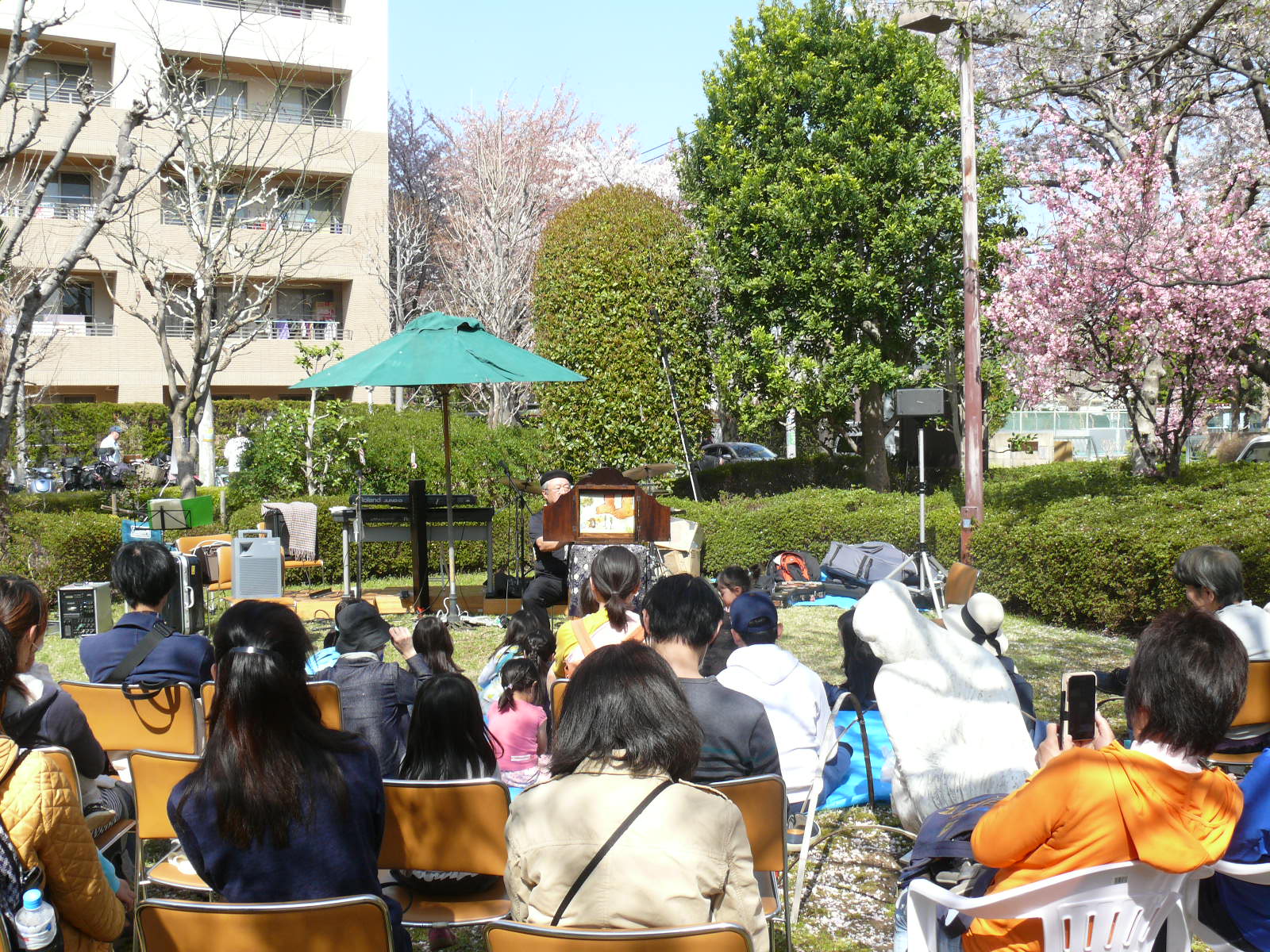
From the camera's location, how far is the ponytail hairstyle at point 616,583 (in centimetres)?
456

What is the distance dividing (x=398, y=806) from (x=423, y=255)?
Result: 1139 inches

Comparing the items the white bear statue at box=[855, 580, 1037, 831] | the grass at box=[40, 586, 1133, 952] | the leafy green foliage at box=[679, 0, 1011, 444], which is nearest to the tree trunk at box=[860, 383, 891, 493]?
the leafy green foliage at box=[679, 0, 1011, 444]

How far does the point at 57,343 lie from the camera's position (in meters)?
26.8

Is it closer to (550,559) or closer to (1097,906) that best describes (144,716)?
(1097,906)

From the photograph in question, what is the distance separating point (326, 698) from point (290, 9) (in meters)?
Result: 28.6

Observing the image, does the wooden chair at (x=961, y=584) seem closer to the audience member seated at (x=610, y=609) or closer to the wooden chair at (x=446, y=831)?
the audience member seated at (x=610, y=609)

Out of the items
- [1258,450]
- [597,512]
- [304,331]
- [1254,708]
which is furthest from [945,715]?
[304,331]

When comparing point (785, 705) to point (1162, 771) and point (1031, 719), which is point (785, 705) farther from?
point (1162, 771)

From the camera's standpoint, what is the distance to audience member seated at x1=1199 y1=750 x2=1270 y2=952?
103 inches

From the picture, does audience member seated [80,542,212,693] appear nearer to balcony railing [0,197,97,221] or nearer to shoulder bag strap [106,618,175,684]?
shoulder bag strap [106,618,175,684]

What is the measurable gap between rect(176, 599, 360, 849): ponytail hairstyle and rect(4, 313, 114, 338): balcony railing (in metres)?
27.7

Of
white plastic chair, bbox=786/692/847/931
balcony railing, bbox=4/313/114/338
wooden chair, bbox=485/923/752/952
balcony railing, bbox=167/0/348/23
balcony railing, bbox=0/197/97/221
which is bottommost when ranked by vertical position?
white plastic chair, bbox=786/692/847/931

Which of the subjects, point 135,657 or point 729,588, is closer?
point 135,657

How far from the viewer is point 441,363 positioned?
8000 mm
